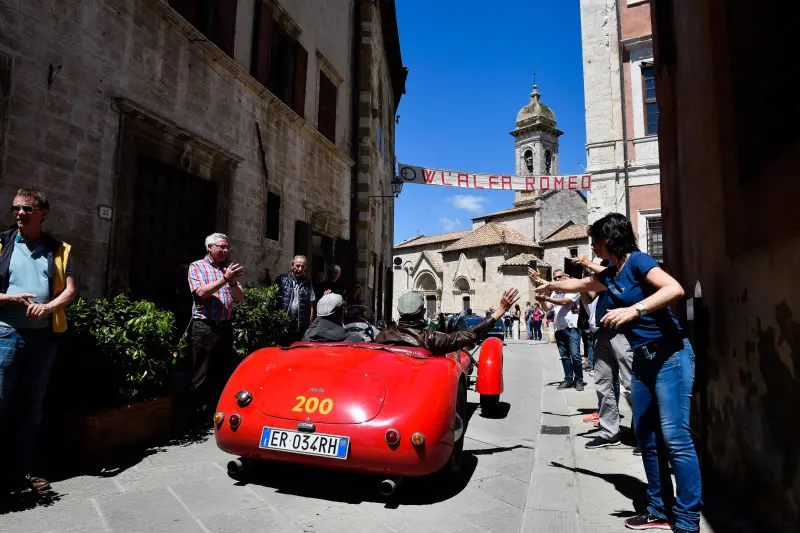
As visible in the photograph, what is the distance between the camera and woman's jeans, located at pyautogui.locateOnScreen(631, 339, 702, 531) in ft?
8.56

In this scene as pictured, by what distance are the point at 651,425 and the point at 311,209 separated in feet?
29.1

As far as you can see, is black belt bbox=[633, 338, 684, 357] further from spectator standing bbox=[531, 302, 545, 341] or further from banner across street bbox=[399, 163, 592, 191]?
spectator standing bbox=[531, 302, 545, 341]

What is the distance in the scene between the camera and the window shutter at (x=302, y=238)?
10.2m

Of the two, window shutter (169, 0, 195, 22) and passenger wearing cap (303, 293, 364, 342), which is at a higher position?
window shutter (169, 0, 195, 22)

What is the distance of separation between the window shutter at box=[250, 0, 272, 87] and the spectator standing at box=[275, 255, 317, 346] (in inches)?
159

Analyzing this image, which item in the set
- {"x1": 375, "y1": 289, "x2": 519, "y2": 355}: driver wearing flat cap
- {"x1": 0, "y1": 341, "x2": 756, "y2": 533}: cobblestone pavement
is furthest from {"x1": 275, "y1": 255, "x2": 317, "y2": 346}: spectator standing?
{"x1": 375, "y1": 289, "x2": 519, "y2": 355}: driver wearing flat cap

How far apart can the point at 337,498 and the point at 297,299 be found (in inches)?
145

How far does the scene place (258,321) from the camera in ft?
18.6

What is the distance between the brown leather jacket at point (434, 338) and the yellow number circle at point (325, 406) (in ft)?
3.39

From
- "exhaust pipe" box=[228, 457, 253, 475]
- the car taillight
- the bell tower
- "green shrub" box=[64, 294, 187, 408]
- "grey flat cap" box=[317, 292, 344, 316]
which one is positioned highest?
the bell tower

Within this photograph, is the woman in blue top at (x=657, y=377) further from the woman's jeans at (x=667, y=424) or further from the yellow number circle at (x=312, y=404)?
the yellow number circle at (x=312, y=404)

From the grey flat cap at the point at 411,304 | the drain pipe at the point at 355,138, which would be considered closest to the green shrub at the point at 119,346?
the grey flat cap at the point at 411,304

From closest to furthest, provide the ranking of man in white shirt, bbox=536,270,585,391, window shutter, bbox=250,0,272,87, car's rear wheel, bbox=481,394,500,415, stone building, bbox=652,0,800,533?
stone building, bbox=652,0,800,533 < car's rear wheel, bbox=481,394,500,415 < man in white shirt, bbox=536,270,585,391 < window shutter, bbox=250,0,272,87

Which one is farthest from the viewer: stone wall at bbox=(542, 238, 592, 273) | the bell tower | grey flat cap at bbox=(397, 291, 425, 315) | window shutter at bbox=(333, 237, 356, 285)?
the bell tower
